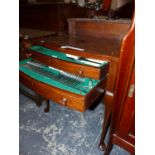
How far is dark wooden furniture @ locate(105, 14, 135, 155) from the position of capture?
2.23 ft

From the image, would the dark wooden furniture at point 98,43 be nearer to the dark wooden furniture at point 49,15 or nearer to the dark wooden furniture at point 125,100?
the dark wooden furniture at point 125,100

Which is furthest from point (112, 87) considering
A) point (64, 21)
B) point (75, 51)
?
point (64, 21)

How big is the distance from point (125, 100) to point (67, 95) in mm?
306

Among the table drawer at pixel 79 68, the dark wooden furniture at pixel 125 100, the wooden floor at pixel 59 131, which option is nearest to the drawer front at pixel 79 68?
the table drawer at pixel 79 68

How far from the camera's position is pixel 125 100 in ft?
2.63

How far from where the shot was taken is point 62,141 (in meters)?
1.29

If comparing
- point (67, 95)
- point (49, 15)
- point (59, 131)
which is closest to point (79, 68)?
point (67, 95)

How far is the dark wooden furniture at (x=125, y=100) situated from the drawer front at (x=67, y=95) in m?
0.14

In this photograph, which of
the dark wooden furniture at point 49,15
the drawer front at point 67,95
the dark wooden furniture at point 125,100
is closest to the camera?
the dark wooden furniture at point 125,100

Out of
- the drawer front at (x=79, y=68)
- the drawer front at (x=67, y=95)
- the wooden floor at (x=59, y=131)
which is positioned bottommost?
the wooden floor at (x=59, y=131)

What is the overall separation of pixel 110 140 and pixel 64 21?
1.18 m

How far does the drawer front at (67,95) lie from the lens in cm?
87

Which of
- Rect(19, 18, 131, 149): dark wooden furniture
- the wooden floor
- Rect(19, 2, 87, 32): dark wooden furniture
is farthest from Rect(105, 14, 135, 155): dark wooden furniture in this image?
Rect(19, 2, 87, 32): dark wooden furniture
